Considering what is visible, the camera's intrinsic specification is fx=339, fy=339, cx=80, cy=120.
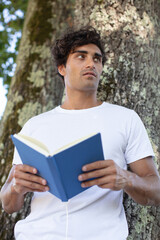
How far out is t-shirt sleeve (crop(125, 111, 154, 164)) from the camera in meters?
2.10

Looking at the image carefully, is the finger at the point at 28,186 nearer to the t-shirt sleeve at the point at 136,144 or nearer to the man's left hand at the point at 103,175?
the man's left hand at the point at 103,175

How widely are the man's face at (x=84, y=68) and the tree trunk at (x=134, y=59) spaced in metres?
Answer: 0.23

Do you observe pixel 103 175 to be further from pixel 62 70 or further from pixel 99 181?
pixel 62 70

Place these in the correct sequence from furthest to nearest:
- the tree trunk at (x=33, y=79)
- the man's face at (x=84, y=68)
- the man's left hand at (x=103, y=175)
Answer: the tree trunk at (x=33, y=79) < the man's face at (x=84, y=68) < the man's left hand at (x=103, y=175)

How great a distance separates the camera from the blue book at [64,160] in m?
1.61

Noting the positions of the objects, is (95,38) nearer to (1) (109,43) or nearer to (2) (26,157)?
(1) (109,43)

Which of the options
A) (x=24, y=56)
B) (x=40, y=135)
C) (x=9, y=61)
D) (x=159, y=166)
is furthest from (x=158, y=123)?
(x=9, y=61)

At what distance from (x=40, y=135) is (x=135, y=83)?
3.03ft

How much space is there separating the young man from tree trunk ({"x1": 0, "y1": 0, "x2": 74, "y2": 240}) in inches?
55.5

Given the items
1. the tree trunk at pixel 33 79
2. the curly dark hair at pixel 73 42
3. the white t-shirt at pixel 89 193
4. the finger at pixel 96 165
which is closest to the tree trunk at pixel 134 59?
the curly dark hair at pixel 73 42

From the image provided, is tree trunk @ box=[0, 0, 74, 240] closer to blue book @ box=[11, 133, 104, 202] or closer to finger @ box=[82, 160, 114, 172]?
blue book @ box=[11, 133, 104, 202]

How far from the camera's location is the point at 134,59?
281 cm

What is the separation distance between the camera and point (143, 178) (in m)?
1.99

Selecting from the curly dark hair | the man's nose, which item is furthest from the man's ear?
the man's nose
